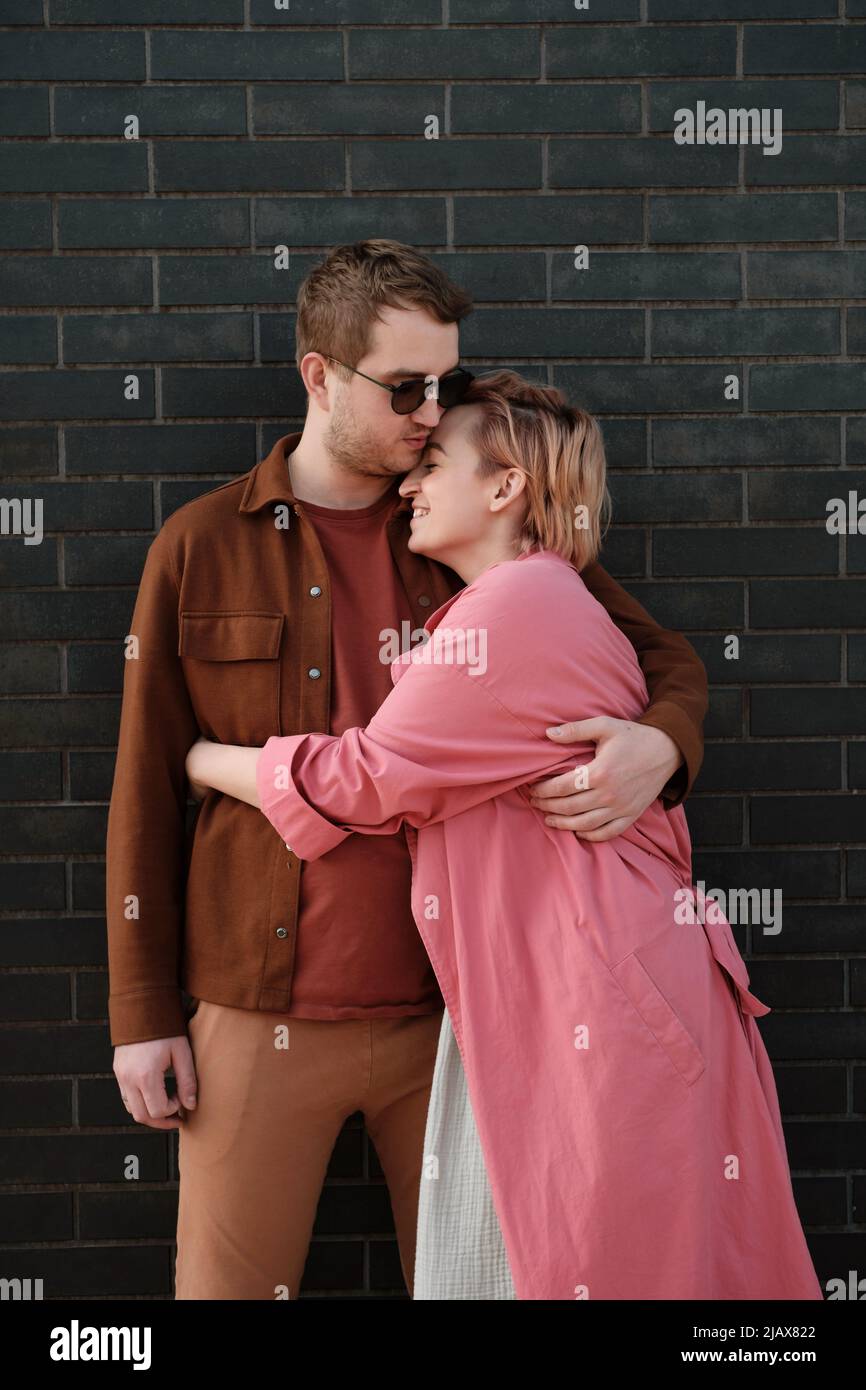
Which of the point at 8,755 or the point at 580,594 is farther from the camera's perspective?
the point at 8,755

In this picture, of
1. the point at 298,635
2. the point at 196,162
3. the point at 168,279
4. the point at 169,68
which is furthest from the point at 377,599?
the point at 169,68

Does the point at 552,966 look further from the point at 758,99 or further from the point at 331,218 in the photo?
the point at 758,99

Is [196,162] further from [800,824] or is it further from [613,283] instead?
[800,824]

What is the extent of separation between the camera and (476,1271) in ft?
6.91

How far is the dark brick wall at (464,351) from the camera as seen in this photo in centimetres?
273

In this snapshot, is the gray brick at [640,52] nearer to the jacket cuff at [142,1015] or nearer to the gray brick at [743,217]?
the gray brick at [743,217]

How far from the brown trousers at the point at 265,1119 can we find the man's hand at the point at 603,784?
0.55 m

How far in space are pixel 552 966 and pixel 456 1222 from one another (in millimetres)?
524

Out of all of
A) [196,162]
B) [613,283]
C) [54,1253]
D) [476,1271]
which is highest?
[196,162]

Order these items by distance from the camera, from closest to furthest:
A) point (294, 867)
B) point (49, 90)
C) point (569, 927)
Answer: point (569, 927)
point (294, 867)
point (49, 90)

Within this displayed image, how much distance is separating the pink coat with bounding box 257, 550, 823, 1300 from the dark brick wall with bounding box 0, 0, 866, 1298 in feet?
2.47

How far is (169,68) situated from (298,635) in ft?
4.91

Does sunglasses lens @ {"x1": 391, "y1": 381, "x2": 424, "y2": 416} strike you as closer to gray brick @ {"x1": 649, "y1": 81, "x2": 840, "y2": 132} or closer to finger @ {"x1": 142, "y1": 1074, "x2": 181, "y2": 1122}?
gray brick @ {"x1": 649, "y1": 81, "x2": 840, "y2": 132}

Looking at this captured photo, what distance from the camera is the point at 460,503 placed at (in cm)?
224
